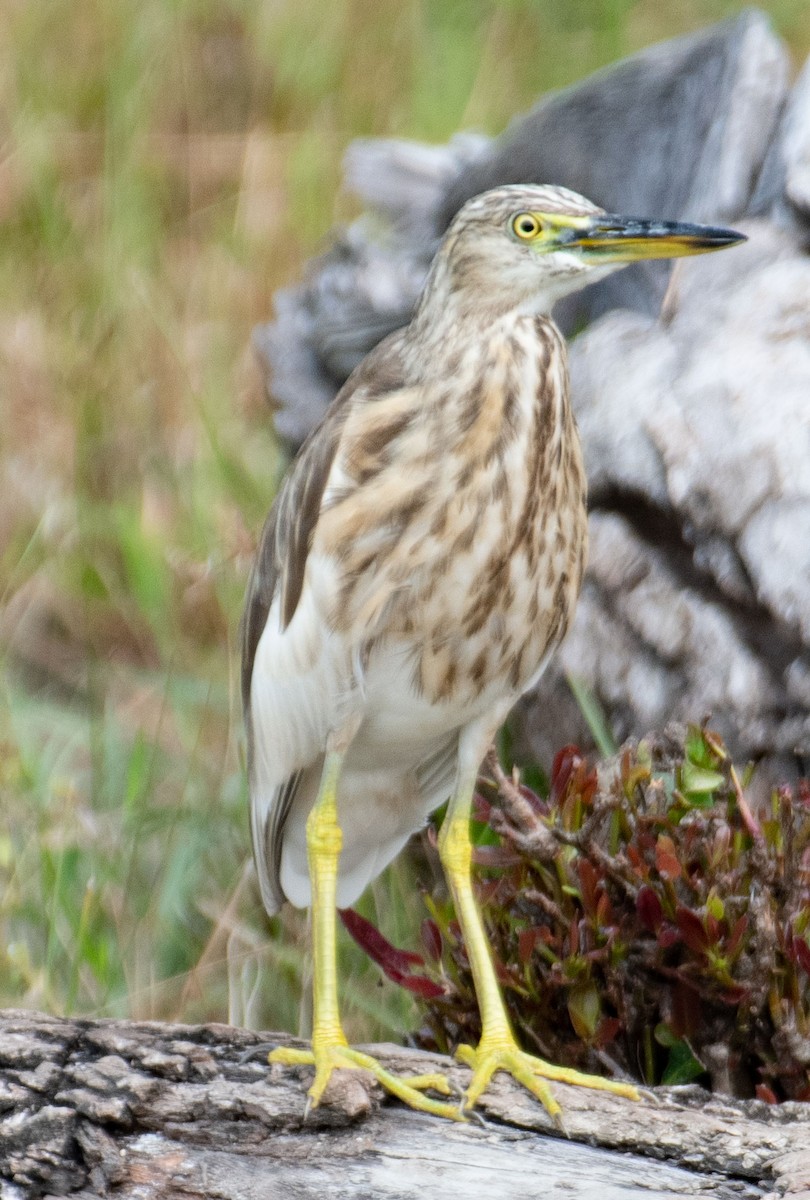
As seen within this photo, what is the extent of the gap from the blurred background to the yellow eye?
5.20 feet

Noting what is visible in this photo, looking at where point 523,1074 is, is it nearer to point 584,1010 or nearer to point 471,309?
point 584,1010

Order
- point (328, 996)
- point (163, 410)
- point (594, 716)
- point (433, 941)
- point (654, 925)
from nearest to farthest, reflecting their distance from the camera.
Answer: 1. point (654, 925)
2. point (328, 996)
3. point (433, 941)
4. point (594, 716)
5. point (163, 410)

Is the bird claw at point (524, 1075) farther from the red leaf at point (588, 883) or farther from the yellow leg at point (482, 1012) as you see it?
the red leaf at point (588, 883)

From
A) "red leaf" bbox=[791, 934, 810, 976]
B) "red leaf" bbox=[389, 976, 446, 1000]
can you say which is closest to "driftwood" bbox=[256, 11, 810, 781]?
"red leaf" bbox=[791, 934, 810, 976]

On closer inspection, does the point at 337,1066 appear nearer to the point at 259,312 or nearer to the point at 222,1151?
the point at 222,1151

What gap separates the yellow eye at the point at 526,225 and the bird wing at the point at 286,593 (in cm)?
32

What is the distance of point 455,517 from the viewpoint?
2.74 meters

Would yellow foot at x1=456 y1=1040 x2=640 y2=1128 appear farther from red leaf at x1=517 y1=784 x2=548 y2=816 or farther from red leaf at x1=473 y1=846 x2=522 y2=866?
red leaf at x1=517 y1=784 x2=548 y2=816

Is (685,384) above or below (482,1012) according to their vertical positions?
above

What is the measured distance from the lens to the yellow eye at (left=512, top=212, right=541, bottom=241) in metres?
2.72

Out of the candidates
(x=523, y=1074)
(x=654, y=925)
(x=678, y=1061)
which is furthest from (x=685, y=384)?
(x=523, y=1074)

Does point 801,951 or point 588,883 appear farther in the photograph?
point 588,883

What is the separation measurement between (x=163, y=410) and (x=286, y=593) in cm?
275

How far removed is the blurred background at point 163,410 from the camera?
3699 mm
